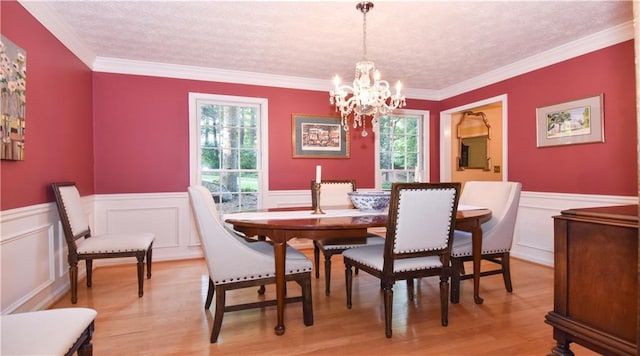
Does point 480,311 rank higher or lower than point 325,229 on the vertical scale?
lower

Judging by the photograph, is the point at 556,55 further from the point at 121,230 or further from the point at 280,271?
the point at 121,230

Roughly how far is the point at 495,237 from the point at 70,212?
137 inches

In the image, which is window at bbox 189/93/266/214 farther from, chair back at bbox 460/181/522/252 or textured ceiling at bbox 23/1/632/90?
chair back at bbox 460/181/522/252

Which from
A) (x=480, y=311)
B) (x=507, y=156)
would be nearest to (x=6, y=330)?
(x=480, y=311)

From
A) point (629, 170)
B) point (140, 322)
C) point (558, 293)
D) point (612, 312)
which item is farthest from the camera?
point (629, 170)

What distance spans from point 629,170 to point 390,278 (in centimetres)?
258

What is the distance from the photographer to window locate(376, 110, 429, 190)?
5.17 metres

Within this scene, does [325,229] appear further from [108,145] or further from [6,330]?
[108,145]

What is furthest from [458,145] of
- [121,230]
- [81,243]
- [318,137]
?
[81,243]

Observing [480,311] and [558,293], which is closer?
[558,293]

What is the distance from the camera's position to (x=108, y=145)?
3.83 m

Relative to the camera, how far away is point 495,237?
2691mm

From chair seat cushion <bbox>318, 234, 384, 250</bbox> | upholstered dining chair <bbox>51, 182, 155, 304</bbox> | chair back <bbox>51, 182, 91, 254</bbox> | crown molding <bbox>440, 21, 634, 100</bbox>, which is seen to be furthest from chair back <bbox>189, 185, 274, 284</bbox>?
crown molding <bbox>440, 21, 634, 100</bbox>

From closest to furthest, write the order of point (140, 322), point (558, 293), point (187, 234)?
point (558, 293) < point (140, 322) < point (187, 234)
